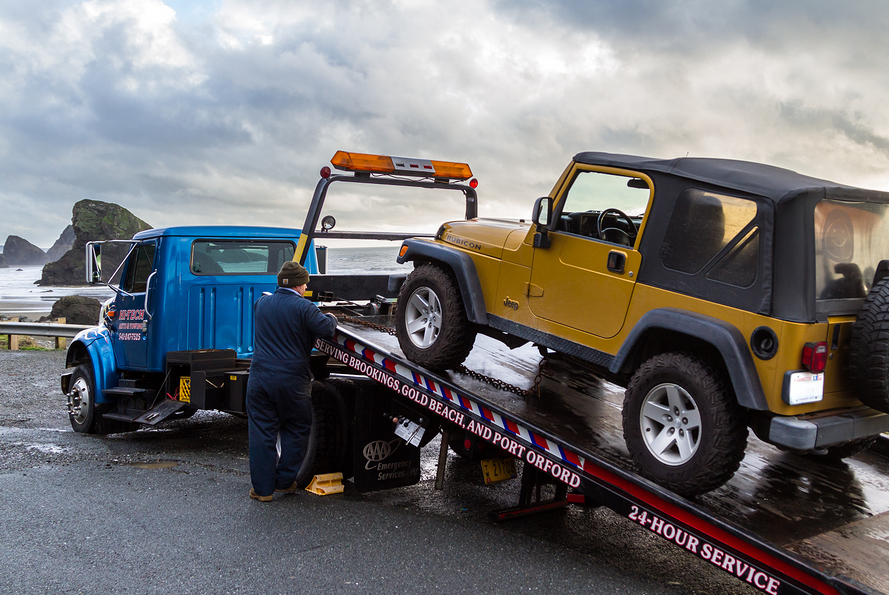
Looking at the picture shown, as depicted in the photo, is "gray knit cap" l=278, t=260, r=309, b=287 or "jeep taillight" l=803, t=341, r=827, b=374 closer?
"jeep taillight" l=803, t=341, r=827, b=374

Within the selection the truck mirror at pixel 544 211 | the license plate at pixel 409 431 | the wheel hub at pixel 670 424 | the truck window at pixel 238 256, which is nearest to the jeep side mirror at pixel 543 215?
the truck mirror at pixel 544 211

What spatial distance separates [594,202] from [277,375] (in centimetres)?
277

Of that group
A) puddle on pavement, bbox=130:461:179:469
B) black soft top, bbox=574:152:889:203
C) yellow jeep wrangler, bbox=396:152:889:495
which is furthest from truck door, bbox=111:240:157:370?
black soft top, bbox=574:152:889:203

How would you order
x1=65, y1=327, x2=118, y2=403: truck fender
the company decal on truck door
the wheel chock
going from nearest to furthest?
the wheel chock
the company decal on truck door
x1=65, y1=327, x2=118, y2=403: truck fender

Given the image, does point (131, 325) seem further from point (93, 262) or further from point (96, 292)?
point (96, 292)

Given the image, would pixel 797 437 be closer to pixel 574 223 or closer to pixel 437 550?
pixel 574 223

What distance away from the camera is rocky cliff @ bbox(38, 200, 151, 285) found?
2574 inches

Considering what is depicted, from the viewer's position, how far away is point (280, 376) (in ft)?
17.5

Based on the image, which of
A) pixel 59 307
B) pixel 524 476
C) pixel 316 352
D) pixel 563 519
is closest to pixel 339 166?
→ pixel 316 352

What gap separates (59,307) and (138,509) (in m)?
18.6

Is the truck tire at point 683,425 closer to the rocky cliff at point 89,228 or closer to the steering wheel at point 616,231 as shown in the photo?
the steering wheel at point 616,231

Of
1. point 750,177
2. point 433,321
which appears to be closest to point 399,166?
point 433,321

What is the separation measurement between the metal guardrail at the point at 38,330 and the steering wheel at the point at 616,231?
11.6 meters

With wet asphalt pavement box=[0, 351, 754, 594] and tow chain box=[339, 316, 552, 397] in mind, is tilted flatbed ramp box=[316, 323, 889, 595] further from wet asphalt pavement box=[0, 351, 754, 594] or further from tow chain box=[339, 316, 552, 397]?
wet asphalt pavement box=[0, 351, 754, 594]
